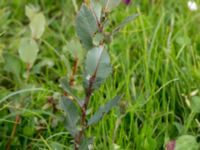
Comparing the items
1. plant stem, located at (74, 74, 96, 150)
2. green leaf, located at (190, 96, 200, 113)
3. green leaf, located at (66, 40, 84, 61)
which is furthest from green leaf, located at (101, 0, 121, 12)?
green leaf, located at (190, 96, 200, 113)

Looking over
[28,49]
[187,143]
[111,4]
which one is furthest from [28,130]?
[111,4]

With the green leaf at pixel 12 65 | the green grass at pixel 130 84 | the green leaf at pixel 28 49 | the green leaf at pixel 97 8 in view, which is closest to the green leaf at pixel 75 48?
the green grass at pixel 130 84

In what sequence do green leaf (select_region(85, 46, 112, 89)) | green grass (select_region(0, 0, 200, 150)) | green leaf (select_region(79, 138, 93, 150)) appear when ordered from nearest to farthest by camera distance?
green leaf (select_region(85, 46, 112, 89)) → green leaf (select_region(79, 138, 93, 150)) → green grass (select_region(0, 0, 200, 150))

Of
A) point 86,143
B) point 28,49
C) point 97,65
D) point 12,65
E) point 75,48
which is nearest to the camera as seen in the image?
point 97,65

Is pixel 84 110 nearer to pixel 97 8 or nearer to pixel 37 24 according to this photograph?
pixel 97 8

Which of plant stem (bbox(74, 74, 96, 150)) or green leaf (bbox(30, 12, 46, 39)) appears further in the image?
green leaf (bbox(30, 12, 46, 39))

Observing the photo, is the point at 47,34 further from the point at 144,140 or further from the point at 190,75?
the point at 144,140

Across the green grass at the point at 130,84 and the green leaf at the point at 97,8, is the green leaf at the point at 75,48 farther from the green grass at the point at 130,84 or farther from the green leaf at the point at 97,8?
the green leaf at the point at 97,8

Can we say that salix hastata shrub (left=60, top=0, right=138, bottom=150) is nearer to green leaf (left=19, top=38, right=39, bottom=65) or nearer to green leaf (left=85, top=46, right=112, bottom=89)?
green leaf (left=85, top=46, right=112, bottom=89)

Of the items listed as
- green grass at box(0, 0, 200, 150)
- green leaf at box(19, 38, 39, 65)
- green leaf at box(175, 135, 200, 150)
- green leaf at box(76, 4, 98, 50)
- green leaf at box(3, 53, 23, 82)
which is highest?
green leaf at box(76, 4, 98, 50)
